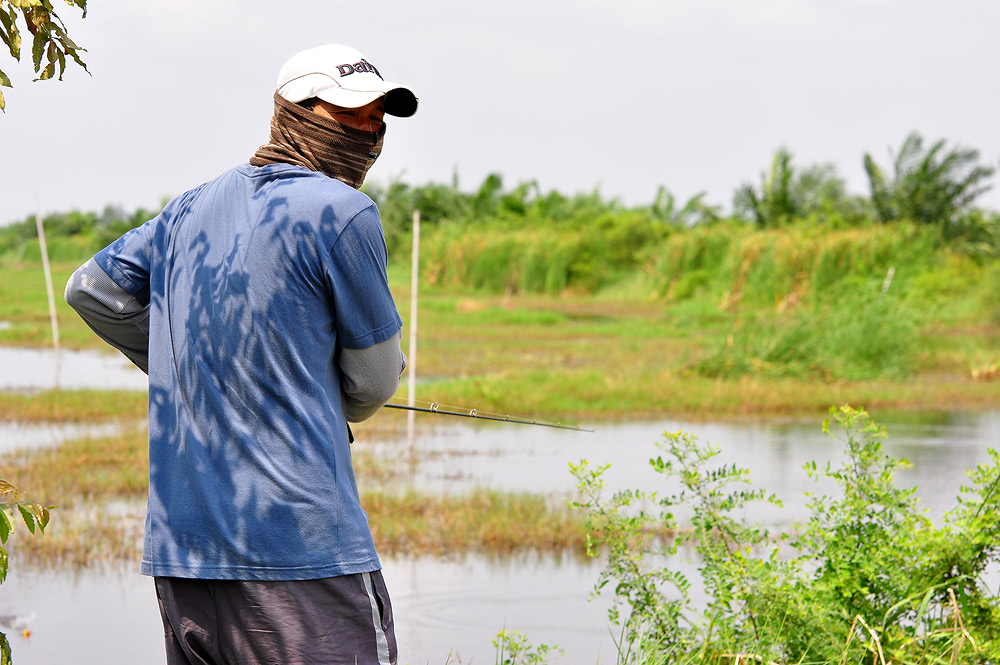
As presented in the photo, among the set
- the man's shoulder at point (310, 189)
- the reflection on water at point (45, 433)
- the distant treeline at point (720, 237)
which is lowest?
the reflection on water at point (45, 433)

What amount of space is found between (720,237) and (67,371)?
783 inches

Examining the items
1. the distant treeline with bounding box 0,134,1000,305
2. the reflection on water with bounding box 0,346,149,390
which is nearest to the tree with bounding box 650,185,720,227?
the distant treeline with bounding box 0,134,1000,305

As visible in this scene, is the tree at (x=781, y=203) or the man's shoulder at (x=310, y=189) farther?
the tree at (x=781, y=203)

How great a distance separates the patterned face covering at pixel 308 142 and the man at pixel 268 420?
6cm

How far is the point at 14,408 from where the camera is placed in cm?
1370

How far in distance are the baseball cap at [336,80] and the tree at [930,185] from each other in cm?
3636

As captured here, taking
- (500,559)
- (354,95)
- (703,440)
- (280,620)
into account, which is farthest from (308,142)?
(703,440)

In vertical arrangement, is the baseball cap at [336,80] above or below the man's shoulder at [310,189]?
above

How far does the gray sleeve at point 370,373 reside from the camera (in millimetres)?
2041

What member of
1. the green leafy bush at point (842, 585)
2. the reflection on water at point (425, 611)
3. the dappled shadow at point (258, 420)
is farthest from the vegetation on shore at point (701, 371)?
the dappled shadow at point (258, 420)

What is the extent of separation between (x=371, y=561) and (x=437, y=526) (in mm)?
5835

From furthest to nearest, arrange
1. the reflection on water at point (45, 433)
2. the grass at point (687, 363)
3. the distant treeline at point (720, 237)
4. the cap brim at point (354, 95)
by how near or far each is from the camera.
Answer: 1. the distant treeline at point (720, 237)
2. the grass at point (687, 363)
3. the reflection on water at point (45, 433)
4. the cap brim at point (354, 95)

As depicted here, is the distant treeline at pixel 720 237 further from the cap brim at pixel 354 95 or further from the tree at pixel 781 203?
the cap brim at pixel 354 95

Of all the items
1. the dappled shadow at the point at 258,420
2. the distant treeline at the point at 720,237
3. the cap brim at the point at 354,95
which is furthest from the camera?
the distant treeline at the point at 720,237
